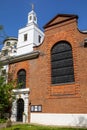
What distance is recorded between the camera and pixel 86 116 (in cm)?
1606

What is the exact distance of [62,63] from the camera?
19094 millimetres

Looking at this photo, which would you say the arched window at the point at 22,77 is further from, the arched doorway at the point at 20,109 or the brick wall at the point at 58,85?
the arched doorway at the point at 20,109

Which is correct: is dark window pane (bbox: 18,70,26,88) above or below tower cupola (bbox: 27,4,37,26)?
below

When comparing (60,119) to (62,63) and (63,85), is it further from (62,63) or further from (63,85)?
(62,63)

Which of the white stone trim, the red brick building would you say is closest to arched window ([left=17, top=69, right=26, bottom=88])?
the red brick building

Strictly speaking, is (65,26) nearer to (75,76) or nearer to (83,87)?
(75,76)

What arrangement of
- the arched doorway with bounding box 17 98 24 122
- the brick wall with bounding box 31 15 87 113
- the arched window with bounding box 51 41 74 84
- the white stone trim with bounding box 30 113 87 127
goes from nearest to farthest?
the white stone trim with bounding box 30 113 87 127 → the brick wall with bounding box 31 15 87 113 → the arched window with bounding box 51 41 74 84 → the arched doorway with bounding box 17 98 24 122

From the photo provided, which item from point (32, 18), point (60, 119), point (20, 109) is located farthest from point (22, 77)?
point (32, 18)

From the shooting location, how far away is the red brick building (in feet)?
55.8

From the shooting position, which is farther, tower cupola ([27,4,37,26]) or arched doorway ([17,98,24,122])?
tower cupola ([27,4,37,26])

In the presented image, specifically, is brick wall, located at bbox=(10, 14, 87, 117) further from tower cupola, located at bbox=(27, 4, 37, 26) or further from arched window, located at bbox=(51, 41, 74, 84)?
tower cupola, located at bbox=(27, 4, 37, 26)

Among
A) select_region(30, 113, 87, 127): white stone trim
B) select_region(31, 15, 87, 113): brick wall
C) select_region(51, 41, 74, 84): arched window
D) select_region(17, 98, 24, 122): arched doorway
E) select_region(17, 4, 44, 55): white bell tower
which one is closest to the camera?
select_region(30, 113, 87, 127): white stone trim

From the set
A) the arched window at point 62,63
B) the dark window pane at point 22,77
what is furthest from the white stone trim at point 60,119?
the dark window pane at point 22,77

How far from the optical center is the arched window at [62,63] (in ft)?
60.2
